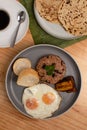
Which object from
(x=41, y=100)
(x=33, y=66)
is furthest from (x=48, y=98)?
(x=33, y=66)

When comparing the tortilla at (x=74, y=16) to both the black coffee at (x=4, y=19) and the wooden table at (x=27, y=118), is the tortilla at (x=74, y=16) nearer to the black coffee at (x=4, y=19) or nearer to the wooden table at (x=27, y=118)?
the wooden table at (x=27, y=118)

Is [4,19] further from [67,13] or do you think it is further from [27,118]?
[27,118]

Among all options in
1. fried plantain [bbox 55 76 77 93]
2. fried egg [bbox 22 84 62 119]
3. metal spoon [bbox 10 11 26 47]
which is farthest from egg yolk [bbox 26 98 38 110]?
metal spoon [bbox 10 11 26 47]

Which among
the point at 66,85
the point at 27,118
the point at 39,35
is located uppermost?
the point at 39,35

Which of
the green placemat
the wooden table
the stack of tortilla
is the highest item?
the stack of tortilla

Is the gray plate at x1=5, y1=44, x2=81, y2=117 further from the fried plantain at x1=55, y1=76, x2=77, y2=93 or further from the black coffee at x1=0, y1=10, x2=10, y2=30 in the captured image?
the black coffee at x1=0, y1=10, x2=10, y2=30

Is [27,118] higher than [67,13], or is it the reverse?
[67,13]
